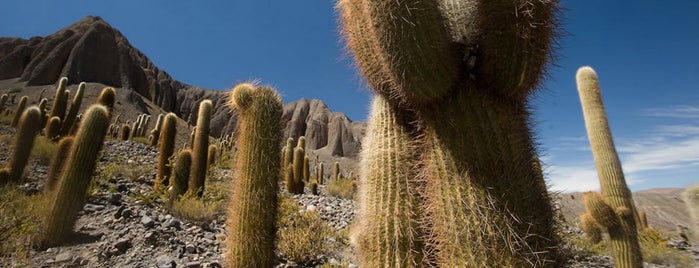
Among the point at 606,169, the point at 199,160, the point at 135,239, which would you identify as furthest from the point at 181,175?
the point at 606,169

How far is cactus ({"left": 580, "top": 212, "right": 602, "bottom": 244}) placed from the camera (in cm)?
627

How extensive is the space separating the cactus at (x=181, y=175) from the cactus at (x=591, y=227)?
7.46 metres

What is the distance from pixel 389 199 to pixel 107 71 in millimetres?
57572

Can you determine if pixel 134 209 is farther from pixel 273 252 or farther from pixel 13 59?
pixel 13 59

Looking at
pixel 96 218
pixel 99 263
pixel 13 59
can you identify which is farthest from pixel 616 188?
pixel 13 59

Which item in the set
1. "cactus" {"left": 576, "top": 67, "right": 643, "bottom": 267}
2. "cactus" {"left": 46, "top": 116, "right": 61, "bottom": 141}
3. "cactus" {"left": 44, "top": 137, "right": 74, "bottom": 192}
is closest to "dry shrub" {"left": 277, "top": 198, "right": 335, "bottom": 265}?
"cactus" {"left": 44, "top": 137, "right": 74, "bottom": 192}

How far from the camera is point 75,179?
5.08 meters

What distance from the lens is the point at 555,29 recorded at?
1.76m

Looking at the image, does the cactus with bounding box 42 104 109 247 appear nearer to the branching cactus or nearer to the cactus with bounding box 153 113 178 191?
the cactus with bounding box 153 113 178 191

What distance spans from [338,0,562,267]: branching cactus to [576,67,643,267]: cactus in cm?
500

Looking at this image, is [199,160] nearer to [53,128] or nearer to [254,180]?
[254,180]

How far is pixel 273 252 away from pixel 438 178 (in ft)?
7.92

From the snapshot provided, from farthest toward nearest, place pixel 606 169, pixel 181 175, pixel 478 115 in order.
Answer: pixel 181 175
pixel 606 169
pixel 478 115

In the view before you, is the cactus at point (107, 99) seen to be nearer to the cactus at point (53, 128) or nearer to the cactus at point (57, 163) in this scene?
the cactus at point (57, 163)
